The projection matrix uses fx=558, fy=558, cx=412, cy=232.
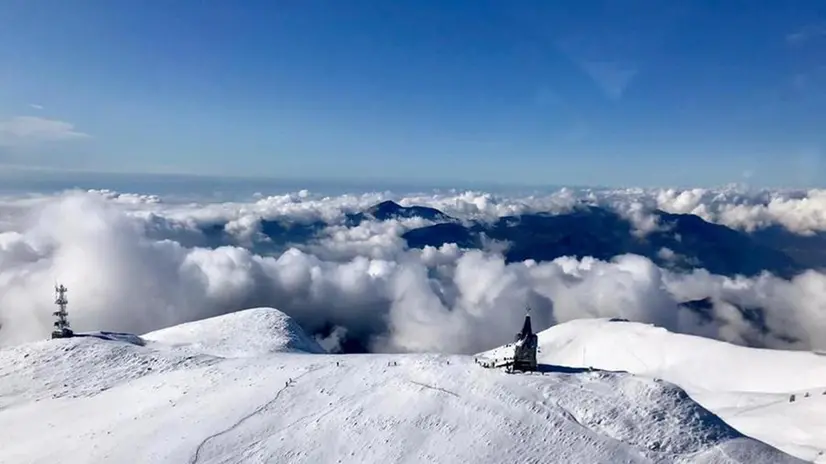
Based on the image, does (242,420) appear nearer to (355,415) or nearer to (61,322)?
(355,415)

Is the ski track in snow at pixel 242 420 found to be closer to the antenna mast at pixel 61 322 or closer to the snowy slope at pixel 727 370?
the snowy slope at pixel 727 370

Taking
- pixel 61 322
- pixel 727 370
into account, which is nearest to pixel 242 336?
pixel 61 322

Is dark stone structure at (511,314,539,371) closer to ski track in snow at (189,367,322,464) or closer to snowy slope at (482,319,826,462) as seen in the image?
snowy slope at (482,319,826,462)

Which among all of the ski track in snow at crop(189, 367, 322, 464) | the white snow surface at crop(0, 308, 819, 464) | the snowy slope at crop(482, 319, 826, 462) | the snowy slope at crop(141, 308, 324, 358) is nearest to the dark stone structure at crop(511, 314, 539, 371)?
the snowy slope at crop(482, 319, 826, 462)

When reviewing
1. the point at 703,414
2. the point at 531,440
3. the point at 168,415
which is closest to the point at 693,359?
the point at 703,414

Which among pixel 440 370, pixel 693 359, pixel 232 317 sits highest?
pixel 440 370

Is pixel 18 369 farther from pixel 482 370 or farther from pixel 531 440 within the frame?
pixel 531 440
